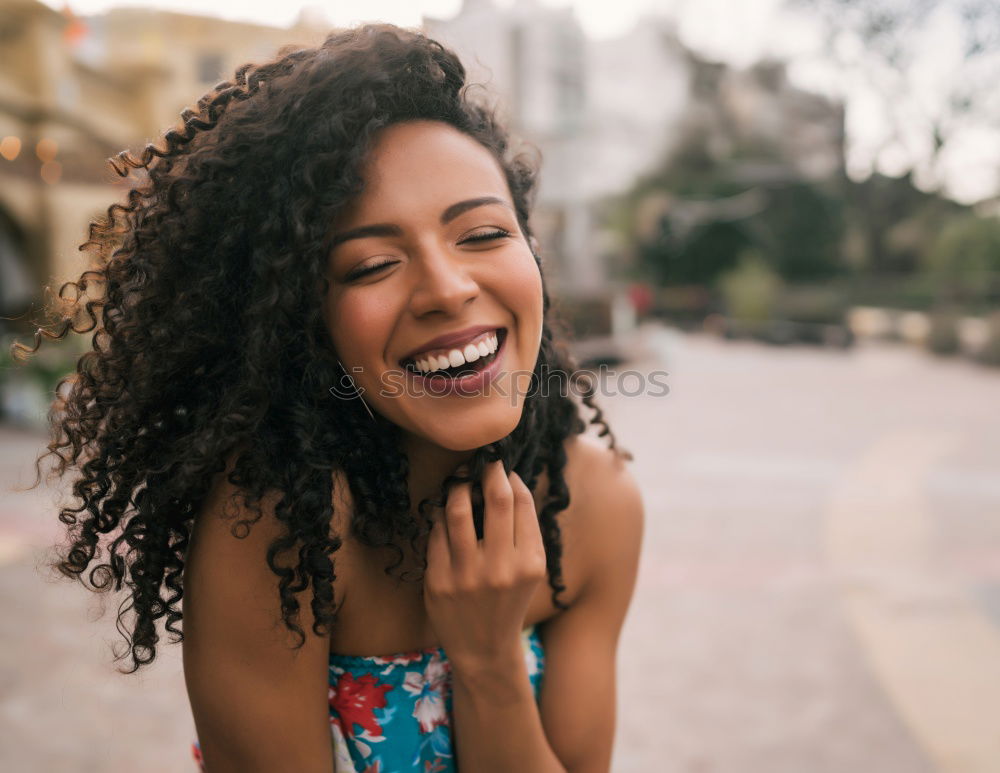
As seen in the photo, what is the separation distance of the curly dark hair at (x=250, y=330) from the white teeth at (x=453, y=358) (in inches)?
7.5

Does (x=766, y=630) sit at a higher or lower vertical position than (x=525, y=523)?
lower

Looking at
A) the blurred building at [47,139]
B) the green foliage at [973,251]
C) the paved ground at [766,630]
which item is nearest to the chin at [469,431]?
the paved ground at [766,630]

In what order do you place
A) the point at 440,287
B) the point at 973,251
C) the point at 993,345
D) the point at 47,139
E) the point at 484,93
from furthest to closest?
the point at 973,251, the point at 993,345, the point at 47,139, the point at 484,93, the point at 440,287

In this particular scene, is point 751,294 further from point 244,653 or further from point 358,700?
point 244,653

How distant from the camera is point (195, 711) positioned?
4.20 feet

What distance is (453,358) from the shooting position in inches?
48.3

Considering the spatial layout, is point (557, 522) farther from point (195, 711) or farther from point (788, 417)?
point (788, 417)

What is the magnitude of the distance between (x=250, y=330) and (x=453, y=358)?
0.33m

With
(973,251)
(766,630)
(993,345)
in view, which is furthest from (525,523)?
(973,251)

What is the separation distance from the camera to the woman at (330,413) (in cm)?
123

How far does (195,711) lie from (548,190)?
19113 mm

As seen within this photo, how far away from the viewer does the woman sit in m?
1.23

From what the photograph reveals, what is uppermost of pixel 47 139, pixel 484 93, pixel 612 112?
pixel 612 112

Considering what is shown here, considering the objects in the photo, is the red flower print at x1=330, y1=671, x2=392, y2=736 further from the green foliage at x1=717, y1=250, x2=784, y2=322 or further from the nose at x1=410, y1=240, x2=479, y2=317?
the green foliage at x1=717, y1=250, x2=784, y2=322
